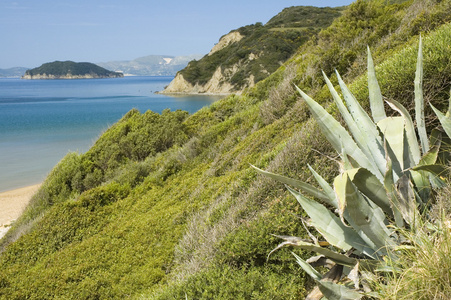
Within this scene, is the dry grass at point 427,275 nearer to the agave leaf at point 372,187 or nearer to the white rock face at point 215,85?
the agave leaf at point 372,187

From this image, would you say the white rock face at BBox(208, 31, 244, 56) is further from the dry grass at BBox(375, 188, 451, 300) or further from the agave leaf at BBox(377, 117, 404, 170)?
the dry grass at BBox(375, 188, 451, 300)

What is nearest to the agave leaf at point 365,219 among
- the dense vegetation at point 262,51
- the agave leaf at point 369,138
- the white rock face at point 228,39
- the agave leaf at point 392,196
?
the agave leaf at point 392,196

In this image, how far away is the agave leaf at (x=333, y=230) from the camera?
241 centimetres

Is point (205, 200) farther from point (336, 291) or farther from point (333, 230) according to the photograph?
point (336, 291)

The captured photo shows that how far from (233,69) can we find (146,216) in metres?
67.0

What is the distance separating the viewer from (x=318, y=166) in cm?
426

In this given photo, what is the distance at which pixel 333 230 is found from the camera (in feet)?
8.20

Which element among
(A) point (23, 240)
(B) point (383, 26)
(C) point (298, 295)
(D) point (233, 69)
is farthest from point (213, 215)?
(D) point (233, 69)

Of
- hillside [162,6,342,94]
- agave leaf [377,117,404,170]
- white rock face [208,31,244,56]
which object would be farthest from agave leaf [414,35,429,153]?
white rock face [208,31,244,56]

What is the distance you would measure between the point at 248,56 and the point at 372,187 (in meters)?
71.5

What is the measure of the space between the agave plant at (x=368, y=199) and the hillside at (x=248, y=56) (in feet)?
197

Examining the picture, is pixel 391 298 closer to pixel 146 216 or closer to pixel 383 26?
pixel 146 216

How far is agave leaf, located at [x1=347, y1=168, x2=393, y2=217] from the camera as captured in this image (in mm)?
2211

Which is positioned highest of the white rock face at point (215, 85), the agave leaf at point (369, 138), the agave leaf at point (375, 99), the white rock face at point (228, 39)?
the white rock face at point (228, 39)
